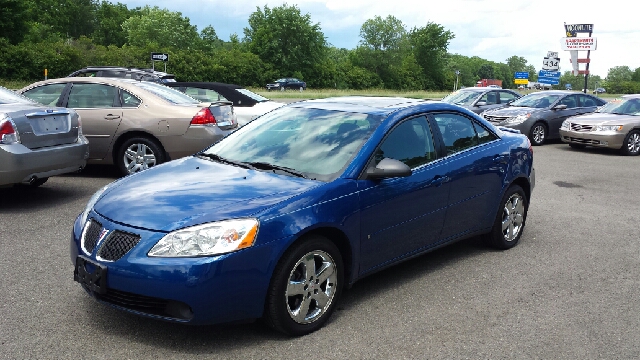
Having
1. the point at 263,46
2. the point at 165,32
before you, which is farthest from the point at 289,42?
the point at 165,32

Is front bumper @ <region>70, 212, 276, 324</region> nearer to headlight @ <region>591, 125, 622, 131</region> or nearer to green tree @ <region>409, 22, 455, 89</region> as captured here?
headlight @ <region>591, 125, 622, 131</region>

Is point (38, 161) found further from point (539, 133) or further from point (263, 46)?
point (263, 46)

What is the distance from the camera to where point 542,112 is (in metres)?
17.8

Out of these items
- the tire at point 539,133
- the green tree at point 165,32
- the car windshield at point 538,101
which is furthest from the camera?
the green tree at point 165,32

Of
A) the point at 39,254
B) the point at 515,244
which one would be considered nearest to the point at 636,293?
the point at 515,244

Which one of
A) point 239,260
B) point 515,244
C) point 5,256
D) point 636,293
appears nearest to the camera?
point 239,260

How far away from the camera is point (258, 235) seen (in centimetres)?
379

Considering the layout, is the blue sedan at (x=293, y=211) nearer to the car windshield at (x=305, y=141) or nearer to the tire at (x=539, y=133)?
the car windshield at (x=305, y=141)

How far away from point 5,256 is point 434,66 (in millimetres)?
103156

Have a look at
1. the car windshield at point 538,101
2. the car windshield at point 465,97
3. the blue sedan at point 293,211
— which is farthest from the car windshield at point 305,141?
the car windshield at point 465,97

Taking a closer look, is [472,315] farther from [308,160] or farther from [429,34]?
[429,34]

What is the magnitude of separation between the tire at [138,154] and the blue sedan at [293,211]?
13.6ft

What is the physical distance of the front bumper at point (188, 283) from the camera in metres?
3.62

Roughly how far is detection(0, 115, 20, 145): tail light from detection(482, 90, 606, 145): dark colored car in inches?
528
